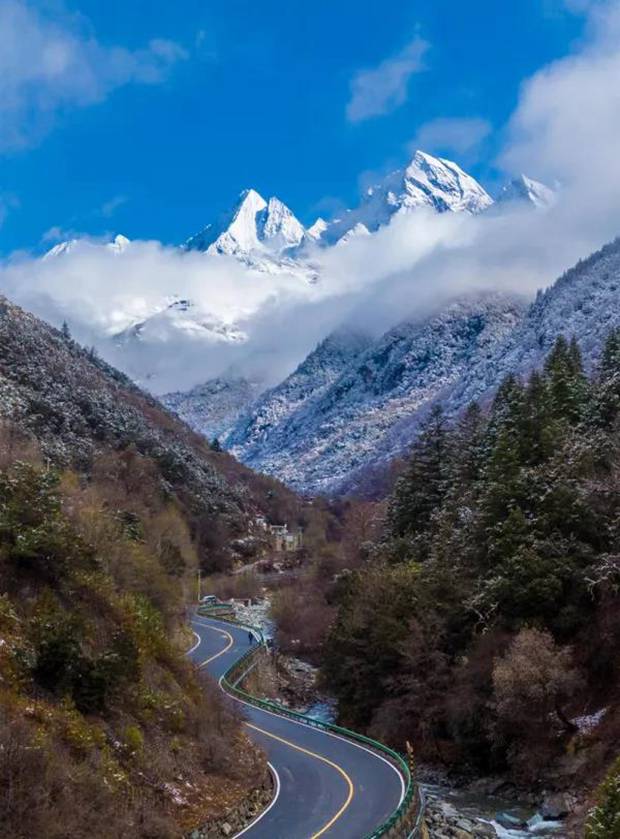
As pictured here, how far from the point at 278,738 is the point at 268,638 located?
35.7m

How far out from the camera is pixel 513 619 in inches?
1494

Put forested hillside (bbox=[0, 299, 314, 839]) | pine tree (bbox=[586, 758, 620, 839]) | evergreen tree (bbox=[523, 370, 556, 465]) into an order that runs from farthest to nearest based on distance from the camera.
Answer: evergreen tree (bbox=[523, 370, 556, 465]), pine tree (bbox=[586, 758, 620, 839]), forested hillside (bbox=[0, 299, 314, 839])

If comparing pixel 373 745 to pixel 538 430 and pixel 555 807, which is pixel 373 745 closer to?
pixel 555 807

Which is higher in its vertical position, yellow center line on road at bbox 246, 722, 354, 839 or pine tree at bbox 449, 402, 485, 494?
pine tree at bbox 449, 402, 485, 494

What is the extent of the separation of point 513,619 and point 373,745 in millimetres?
9514

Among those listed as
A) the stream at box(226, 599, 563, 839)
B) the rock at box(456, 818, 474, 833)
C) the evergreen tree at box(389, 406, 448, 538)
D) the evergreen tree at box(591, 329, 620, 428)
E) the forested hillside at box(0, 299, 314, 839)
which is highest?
the evergreen tree at box(591, 329, 620, 428)

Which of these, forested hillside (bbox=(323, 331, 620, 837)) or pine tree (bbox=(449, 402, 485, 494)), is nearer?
forested hillside (bbox=(323, 331, 620, 837))

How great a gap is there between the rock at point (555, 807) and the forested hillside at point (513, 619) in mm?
900

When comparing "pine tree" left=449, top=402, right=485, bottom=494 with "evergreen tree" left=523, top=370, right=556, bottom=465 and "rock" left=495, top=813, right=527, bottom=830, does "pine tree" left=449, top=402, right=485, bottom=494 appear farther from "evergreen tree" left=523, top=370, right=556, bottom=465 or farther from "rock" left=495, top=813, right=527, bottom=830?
"rock" left=495, top=813, right=527, bottom=830

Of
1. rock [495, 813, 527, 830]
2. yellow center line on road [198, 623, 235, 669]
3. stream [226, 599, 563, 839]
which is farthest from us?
yellow center line on road [198, 623, 235, 669]

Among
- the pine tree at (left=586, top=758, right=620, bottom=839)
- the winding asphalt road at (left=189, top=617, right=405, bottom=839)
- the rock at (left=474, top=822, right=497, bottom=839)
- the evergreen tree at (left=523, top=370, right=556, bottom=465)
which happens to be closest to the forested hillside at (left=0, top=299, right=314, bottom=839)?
the winding asphalt road at (left=189, top=617, right=405, bottom=839)

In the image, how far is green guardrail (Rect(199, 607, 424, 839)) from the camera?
22797 mm

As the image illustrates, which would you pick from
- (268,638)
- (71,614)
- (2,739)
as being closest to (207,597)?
(268,638)

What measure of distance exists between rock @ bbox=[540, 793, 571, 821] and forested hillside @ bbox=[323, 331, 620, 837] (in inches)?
35.4
